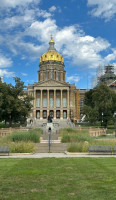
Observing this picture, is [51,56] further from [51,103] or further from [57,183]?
[57,183]

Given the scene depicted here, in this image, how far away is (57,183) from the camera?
810 centimetres

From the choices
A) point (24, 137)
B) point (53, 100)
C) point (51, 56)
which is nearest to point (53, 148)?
point (24, 137)

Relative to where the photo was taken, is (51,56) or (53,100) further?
(51,56)

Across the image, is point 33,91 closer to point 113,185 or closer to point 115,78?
point 115,78

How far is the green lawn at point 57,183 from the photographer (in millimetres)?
6793

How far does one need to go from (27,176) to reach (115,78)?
89.4 metres

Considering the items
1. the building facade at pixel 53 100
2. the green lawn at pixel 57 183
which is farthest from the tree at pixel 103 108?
the green lawn at pixel 57 183

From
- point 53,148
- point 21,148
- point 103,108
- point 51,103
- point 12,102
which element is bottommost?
point 53,148

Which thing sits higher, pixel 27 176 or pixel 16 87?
pixel 16 87

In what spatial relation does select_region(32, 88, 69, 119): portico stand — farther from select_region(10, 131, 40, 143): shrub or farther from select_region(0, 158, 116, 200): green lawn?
select_region(0, 158, 116, 200): green lawn

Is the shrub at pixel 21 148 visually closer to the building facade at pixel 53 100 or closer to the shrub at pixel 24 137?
the shrub at pixel 24 137

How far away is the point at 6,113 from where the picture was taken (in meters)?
49.2

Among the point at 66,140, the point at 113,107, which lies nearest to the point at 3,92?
the point at 113,107

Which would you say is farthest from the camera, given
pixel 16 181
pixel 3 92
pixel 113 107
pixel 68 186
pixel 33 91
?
pixel 33 91
